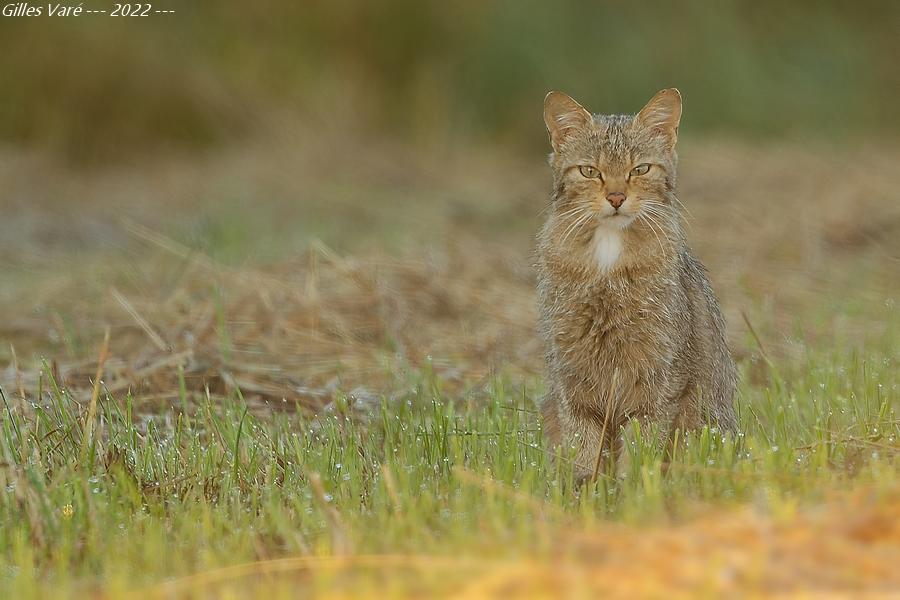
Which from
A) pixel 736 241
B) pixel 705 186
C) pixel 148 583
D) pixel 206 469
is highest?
pixel 705 186

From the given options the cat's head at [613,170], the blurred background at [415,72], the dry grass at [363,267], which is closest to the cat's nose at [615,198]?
the cat's head at [613,170]

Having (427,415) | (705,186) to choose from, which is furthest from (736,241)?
(427,415)

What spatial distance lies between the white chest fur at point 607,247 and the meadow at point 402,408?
24.8 inches

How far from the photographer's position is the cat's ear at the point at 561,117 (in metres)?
4.82

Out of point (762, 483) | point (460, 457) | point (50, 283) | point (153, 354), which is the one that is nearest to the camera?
point (762, 483)

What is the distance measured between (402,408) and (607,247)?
0.97m

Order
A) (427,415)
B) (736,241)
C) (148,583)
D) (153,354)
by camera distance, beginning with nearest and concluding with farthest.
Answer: (148,583) → (427,415) → (153,354) → (736,241)

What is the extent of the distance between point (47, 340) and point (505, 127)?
8041 mm

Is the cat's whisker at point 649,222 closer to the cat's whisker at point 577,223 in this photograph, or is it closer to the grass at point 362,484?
the cat's whisker at point 577,223

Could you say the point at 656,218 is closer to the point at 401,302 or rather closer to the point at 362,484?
the point at 362,484

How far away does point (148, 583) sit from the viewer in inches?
118

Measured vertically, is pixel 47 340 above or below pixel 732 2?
below

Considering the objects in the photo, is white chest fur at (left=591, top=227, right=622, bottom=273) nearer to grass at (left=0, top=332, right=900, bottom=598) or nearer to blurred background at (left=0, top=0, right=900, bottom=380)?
grass at (left=0, top=332, right=900, bottom=598)

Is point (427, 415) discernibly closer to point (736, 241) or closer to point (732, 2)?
point (736, 241)
